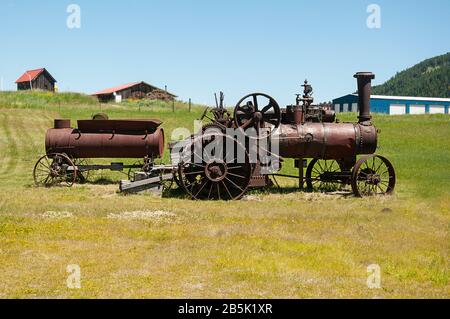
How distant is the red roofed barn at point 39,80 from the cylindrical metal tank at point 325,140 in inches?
2478

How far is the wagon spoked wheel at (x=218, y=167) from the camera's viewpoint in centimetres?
1488

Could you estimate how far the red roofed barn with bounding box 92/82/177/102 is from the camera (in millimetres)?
69375

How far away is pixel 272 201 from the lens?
15.1 meters

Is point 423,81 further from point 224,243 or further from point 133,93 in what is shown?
point 224,243

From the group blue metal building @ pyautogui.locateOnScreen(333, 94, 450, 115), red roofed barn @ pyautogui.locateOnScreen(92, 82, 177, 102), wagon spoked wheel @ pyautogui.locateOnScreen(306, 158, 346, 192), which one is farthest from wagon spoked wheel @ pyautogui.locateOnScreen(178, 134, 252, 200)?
red roofed barn @ pyautogui.locateOnScreen(92, 82, 177, 102)

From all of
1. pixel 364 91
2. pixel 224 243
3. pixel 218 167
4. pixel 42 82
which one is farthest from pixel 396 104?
pixel 224 243

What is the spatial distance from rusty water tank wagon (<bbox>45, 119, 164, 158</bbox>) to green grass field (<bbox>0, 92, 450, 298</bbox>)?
4.18 ft

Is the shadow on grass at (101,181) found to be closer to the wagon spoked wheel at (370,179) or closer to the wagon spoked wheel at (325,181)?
the wagon spoked wheel at (325,181)

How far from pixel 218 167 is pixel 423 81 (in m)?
134

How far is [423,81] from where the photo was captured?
13750 centimetres

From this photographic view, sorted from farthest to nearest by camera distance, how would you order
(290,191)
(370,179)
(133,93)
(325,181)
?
(133,93) < (290,191) < (325,181) < (370,179)

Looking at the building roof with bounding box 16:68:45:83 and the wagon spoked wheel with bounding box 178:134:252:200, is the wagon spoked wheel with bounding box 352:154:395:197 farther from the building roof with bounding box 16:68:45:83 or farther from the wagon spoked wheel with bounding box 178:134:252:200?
the building roof with bounding box 16:68:45:83

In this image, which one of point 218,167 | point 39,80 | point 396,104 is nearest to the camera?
point 218,167

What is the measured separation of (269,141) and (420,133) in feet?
80.6
